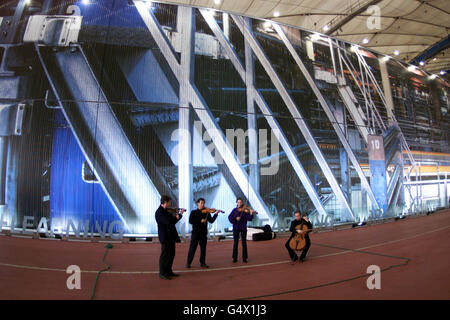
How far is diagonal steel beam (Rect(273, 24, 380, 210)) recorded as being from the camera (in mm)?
12570

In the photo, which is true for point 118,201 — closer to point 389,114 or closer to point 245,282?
point 245,282

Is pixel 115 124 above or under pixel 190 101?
under

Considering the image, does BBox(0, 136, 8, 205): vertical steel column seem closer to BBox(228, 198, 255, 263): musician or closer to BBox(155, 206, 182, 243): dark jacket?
BBox(155, 206, 182, 243): dark jacket

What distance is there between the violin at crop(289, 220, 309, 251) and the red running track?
1.22 feet

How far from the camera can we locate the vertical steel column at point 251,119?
35.5 ft

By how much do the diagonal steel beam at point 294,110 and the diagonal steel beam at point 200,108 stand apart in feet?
11.9

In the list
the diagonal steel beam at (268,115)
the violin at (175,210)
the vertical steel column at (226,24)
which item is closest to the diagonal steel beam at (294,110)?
the vertical steel column at (226,24)

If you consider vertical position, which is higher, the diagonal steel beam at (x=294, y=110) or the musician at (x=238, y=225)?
the diagonal steel beam at (x=294, y=110)

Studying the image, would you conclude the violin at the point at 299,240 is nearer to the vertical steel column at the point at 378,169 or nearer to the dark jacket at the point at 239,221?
the dark jacket at the point at 239,221

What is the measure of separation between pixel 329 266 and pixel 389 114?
45.1ft

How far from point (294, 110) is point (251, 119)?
2441 mm

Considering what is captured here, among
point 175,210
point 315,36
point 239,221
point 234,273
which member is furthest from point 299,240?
point 315,36

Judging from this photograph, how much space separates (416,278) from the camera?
454 centimetres

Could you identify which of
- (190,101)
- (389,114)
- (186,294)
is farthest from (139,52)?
(389,114)
